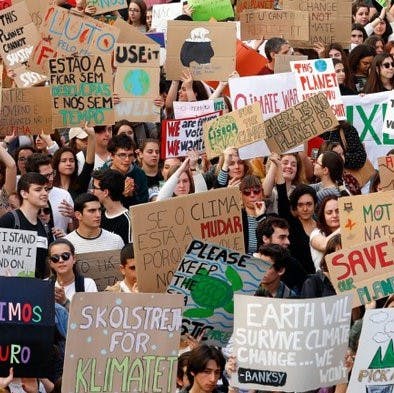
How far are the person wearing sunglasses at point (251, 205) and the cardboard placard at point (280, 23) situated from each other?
484cm

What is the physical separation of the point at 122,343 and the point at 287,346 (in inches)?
35.6

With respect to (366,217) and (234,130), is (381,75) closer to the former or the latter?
(234,130)

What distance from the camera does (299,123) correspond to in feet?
55.3

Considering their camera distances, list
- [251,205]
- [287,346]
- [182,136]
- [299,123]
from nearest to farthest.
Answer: [287,346]
[251,205]
[299,123]
[182,136]

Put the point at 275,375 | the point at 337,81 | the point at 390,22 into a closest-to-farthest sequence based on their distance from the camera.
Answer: the point at 275,375
the point at 337,81
the point at 390,22

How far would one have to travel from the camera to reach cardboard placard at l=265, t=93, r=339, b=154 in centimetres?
1672

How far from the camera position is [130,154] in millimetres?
16344

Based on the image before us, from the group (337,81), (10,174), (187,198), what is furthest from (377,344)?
(337,81)

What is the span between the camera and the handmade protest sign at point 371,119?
18.2m

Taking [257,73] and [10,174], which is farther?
[257,73]

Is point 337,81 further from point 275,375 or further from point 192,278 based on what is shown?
point 275,375

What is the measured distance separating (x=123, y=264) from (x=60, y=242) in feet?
1.45

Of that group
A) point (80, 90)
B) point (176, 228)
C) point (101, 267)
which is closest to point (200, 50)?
point (80, 90)

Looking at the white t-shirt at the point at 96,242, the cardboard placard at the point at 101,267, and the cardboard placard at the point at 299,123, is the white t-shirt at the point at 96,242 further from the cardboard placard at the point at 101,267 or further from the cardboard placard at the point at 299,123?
the cardboard placard at the point at 299,123
